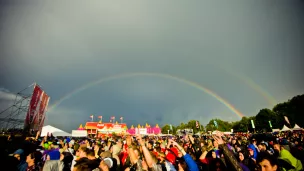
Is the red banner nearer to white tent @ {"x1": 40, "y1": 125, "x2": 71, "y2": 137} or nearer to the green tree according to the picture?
white tent @ {"x1": 40, "y1": 125, "x2": 71, "y2": 137}

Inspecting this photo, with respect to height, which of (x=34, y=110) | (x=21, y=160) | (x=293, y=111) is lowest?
(x=21, y=160)

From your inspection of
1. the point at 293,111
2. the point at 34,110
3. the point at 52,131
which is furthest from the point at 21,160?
the point at 293,111

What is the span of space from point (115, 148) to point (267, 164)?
568cm

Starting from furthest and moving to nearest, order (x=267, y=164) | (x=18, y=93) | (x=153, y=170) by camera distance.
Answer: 1. (x=18, y=93)
2. (x=153, y=170)
3. (x=267, y=164)

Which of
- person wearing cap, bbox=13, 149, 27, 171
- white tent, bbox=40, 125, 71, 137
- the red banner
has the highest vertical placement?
the red banner

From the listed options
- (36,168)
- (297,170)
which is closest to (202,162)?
(297,170)

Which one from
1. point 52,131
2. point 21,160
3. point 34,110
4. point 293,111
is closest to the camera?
point 21,160

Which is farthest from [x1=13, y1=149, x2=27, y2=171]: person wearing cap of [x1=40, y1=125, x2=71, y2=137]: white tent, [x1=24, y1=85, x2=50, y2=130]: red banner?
[x1=40, y1=125, x2=71, y2=137]: white tent

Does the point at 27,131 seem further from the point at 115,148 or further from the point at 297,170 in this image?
the point at 297,170

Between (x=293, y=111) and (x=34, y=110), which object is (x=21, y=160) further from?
(x=293, y=111)

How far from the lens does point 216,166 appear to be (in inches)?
213

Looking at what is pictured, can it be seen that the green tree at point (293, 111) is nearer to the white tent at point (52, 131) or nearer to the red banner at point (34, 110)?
the white tent at point (52, 131)

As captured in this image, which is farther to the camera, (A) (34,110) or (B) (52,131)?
(B) (52,131)

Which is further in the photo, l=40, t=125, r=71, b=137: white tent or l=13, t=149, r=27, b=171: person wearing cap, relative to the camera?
l=40, t=125, r=71, b=137: white tent
